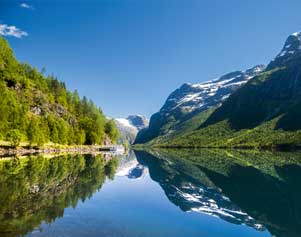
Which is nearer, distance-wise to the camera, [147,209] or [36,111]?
[147,209]

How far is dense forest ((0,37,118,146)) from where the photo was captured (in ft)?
344

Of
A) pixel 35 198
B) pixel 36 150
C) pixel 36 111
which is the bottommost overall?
pixel 35 198

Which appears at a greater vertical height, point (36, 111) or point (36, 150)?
point (36, 111)

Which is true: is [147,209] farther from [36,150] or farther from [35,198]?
[36,150]

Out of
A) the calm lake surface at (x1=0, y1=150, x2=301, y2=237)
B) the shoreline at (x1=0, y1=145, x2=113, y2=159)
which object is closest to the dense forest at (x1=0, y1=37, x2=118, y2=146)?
the shoreline at (x1=0, y1=145, x2=113, y2=159)

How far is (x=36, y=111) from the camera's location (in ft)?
466

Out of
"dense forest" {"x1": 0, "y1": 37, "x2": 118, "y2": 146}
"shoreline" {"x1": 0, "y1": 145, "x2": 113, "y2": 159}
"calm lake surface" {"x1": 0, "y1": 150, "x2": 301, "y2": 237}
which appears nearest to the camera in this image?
"calm lake surface" {"x1": 0, "y1": 150, "x2": 301, "y2": 237}

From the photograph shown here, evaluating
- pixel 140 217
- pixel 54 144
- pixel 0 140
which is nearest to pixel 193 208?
pixel 140 217

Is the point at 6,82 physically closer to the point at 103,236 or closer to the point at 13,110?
the point at 13,110

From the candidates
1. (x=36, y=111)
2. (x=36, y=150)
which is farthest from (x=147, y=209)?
(x=36, y=111)

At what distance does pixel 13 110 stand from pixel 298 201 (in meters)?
97.7

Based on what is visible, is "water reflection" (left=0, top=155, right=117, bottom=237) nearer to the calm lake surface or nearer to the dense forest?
the calm lake surface

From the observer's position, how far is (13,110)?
4181 inches

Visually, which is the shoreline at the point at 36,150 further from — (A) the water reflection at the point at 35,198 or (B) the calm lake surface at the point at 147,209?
(B) the calm lake surface at the point at 147,209
